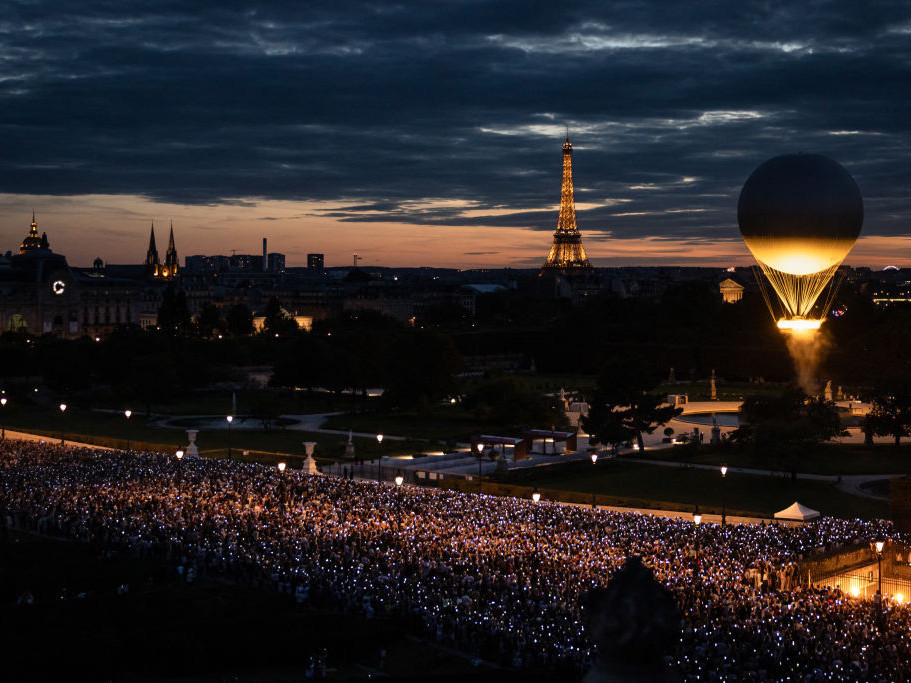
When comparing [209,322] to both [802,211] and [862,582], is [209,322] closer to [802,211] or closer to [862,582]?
[802,211]

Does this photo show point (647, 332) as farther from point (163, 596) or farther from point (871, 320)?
point (163, 596)

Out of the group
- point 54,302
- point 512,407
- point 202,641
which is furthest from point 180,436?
→ point 54,302

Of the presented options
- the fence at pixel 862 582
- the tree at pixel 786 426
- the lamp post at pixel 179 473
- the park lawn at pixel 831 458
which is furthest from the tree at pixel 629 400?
the fence at pixel 862 582

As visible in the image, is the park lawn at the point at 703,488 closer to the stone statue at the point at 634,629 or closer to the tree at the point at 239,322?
the stone statue at the point at 634,629

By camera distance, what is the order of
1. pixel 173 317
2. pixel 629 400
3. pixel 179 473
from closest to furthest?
pixel 179 473 → pixel 629 400 → pixel 173 317

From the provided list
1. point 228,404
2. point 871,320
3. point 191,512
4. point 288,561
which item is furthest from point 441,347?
point 871,320

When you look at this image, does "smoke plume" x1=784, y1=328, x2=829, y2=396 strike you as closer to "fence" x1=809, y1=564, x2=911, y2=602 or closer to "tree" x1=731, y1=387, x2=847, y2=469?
"tree" x1=731, y1=387, x2=847, y2=469
